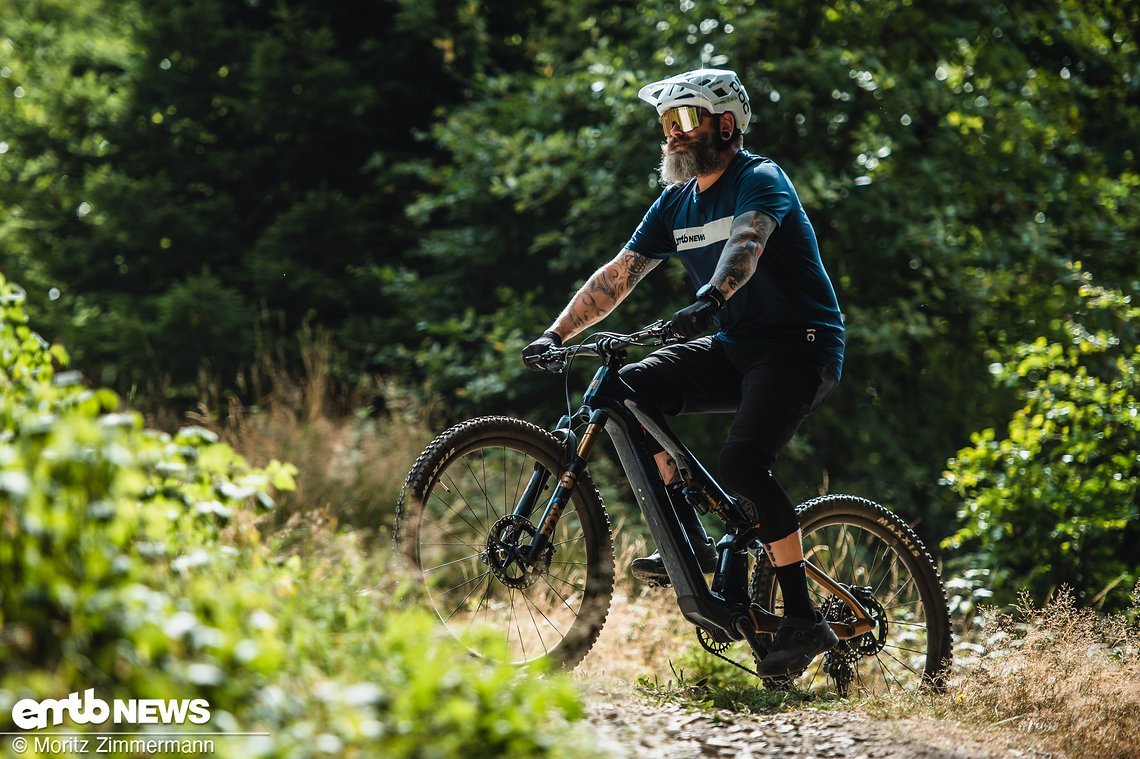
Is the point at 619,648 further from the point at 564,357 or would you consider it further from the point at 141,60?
the point at 141,60

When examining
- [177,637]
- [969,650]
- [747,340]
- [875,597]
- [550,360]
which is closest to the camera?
[177,637]

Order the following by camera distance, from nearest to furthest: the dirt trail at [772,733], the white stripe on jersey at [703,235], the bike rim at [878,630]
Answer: the dirt trail at [772,733], the white stripe on jersey at [703,235], the bike rim at [878,630]

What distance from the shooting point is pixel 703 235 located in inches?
174

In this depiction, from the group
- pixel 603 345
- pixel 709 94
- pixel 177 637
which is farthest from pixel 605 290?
pixel 177 637

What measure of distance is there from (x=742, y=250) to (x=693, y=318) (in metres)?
0.39

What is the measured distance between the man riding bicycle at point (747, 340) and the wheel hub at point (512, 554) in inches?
23.7

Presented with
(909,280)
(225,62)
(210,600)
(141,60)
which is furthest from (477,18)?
(210,600)

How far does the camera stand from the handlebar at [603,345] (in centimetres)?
404

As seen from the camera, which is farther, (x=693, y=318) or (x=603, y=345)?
(x=603, y=345)

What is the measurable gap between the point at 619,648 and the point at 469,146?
5.98m

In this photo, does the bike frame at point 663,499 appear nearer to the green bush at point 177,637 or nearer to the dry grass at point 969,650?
the dry grass at point 969,650

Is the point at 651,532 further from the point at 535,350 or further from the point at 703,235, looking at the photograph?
the point at 703,235

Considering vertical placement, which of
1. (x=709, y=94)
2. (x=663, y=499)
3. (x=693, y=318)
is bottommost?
(x=663, y=499)

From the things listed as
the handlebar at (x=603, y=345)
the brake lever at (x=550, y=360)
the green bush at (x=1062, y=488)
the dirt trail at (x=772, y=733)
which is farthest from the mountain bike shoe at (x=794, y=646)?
the green bush at (x=1062, y=488)
